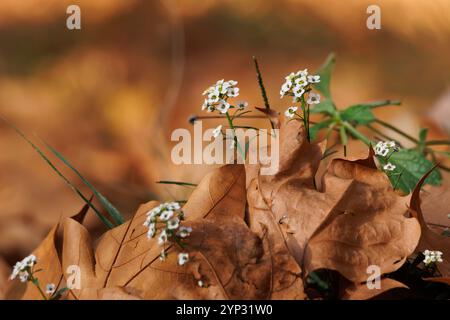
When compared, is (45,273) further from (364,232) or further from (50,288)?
(364,232)

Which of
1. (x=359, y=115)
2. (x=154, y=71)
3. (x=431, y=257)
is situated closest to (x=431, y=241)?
(x=431, y=257)

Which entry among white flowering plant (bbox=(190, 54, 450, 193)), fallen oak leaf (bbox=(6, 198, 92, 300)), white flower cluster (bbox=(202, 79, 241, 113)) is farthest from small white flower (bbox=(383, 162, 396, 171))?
fallen oak leaf (bbox=(6, 198, 92, 300))

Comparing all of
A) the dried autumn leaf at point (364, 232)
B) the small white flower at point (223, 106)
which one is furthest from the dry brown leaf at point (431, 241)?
the small white flower at point (223, 106)

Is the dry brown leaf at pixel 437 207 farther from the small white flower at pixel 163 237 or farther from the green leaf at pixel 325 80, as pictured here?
the green leaf at pixel 325 80

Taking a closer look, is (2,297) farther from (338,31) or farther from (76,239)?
(338,31)

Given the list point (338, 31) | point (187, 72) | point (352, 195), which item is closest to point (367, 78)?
point (338, 31)
